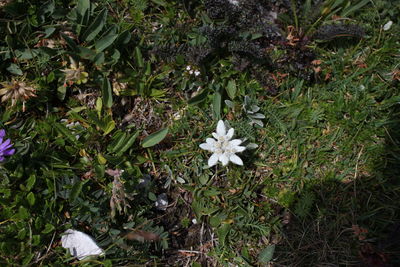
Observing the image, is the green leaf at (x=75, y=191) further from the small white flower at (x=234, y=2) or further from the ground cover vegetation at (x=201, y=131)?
the small white flower at (x=234, y=2)

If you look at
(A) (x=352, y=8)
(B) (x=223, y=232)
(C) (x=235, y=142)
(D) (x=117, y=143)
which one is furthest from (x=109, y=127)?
(A) (x=352, y=8)

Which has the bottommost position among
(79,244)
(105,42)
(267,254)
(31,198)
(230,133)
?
(267,254)

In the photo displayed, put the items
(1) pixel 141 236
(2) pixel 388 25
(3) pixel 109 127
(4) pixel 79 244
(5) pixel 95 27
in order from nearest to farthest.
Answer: (1) pixel 141 236 < (4) pixel 79 244 < (3) pixel 109 127 < (5) pixel 95 27 < (2) pixel 388 25

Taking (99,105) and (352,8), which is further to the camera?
(352,8)

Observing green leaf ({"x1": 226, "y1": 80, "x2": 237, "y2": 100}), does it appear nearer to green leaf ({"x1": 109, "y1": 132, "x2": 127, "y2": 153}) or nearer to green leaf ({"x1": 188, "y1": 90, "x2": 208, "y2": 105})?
green leaf ({"x1": 188, "y1": 90, "x2": 208, "y2": 105})

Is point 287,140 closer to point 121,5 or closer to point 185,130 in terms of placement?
point 185,130

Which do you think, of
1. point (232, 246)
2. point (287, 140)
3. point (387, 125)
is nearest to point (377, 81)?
point (387, 125)

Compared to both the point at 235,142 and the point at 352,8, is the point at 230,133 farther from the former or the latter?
the point at 352,8
